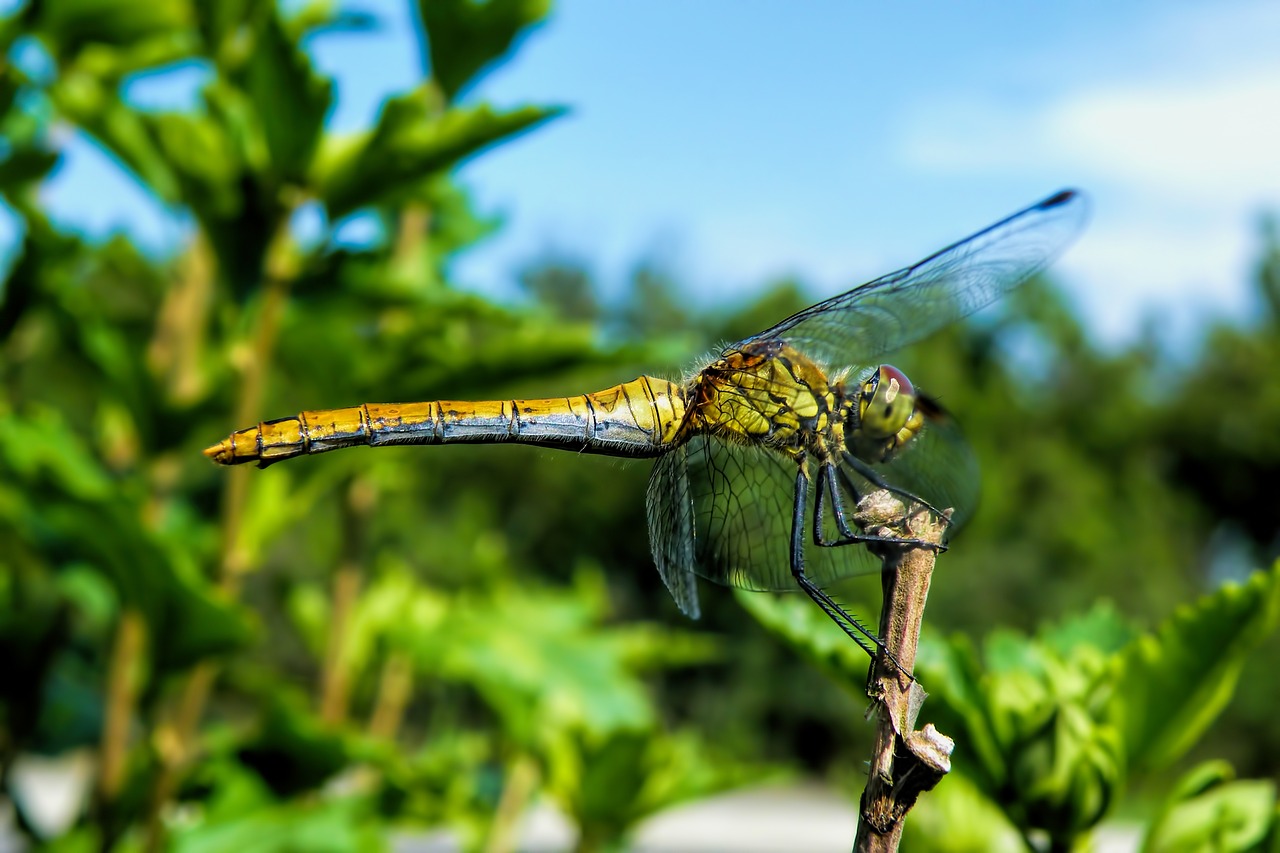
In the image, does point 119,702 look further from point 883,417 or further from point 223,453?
point 883,417

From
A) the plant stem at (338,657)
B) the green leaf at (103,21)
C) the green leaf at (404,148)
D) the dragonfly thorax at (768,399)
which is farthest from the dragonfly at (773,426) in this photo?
the green leaf at (103,21)

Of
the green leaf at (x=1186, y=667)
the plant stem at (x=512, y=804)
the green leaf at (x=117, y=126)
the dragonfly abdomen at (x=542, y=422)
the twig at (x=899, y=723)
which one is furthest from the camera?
the plant stem at (x=512, y=804)

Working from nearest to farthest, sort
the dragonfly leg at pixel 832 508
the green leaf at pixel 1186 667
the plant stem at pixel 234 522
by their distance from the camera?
the green leaf at pixel 1186 667, the dragonfly leg at pixel 832 508, the plant stem at pixel 234 522

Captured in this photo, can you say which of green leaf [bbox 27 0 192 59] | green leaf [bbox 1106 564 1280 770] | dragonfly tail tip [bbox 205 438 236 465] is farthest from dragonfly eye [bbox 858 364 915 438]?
green leaf [bbox 27 0 192 59]

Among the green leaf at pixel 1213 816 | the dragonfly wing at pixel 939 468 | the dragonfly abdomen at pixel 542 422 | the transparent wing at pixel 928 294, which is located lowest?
the green leaf at pixel 1213 816

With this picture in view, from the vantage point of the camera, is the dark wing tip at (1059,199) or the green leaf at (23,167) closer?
the dark wing tip at (1059,199)

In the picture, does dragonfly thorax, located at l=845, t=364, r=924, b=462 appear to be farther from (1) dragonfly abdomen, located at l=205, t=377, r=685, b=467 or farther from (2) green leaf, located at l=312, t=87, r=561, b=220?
(2) green leaf, located at l=312, t=87, r=561, b=220

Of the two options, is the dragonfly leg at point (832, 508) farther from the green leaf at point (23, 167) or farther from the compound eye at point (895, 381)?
the green leaf at point (23, 167)
